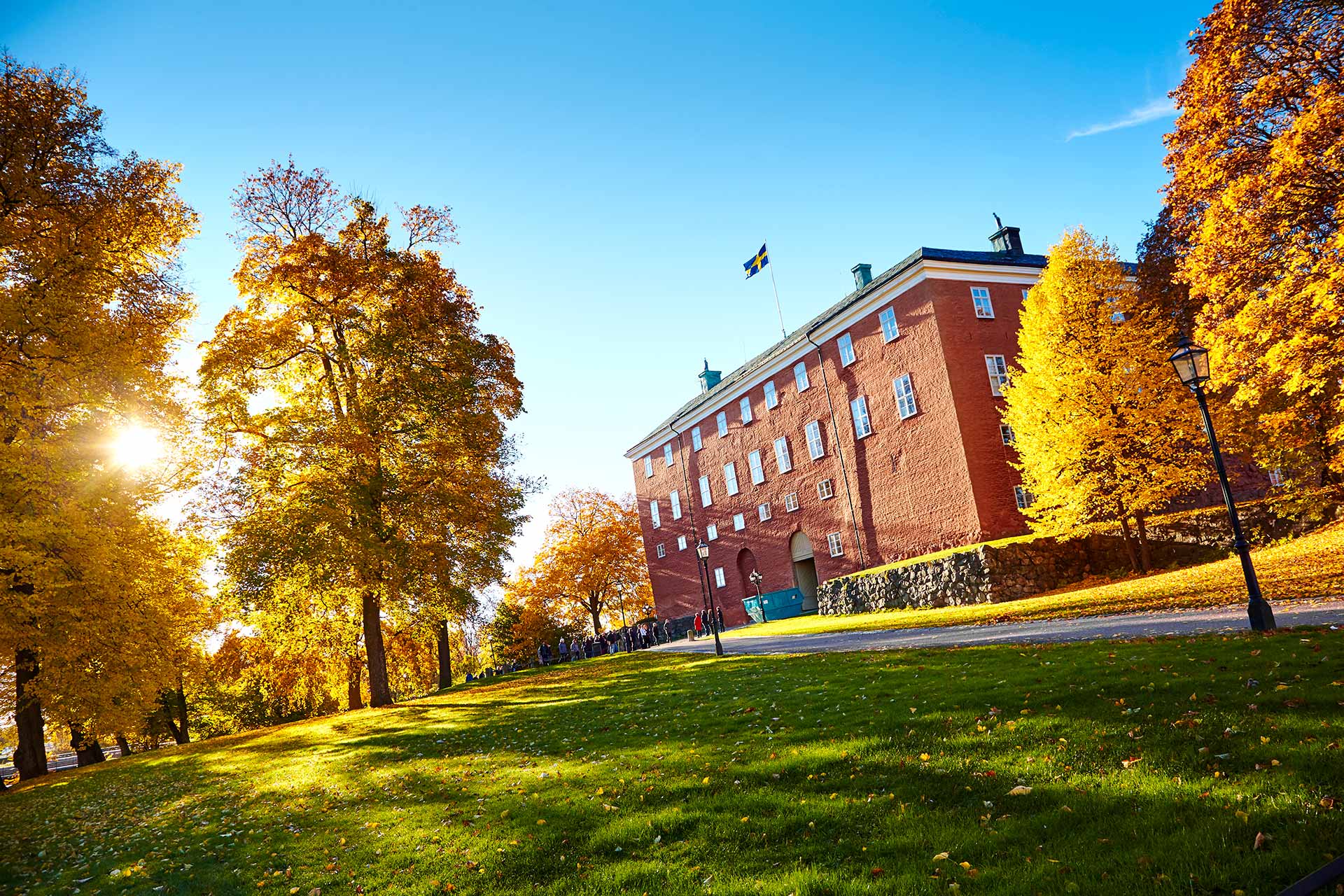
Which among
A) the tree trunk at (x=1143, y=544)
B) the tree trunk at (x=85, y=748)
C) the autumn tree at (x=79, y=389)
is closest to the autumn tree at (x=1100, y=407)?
the tree trunk at (x=1143, y=544)

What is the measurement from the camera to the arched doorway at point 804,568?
39.2m

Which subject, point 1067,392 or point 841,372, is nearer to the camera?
point 1067,392

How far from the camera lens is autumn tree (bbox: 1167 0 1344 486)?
1510cm

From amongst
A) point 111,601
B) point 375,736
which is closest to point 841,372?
point 375,736

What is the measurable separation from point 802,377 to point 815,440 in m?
3.58

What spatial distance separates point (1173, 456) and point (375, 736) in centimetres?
2506

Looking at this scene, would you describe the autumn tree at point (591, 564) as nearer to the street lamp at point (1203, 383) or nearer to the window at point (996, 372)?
the window at point (996, 372)

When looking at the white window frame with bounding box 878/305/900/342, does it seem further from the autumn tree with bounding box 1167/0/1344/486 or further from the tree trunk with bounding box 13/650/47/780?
the tree trunk with bounding box 13/650/47/780

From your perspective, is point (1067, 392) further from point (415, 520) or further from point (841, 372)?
point (415, 520)

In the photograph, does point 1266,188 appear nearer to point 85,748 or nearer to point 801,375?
point 801,375

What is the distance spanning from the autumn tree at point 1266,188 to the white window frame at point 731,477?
27981mm

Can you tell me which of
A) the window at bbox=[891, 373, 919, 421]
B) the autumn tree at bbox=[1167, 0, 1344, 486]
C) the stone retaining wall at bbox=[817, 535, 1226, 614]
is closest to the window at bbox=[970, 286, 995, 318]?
the window at bbox=[891, 373, 919, 421]

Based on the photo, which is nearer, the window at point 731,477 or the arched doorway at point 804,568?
the arched doorway at point 804,568

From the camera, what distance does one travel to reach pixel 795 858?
448 centimetres
